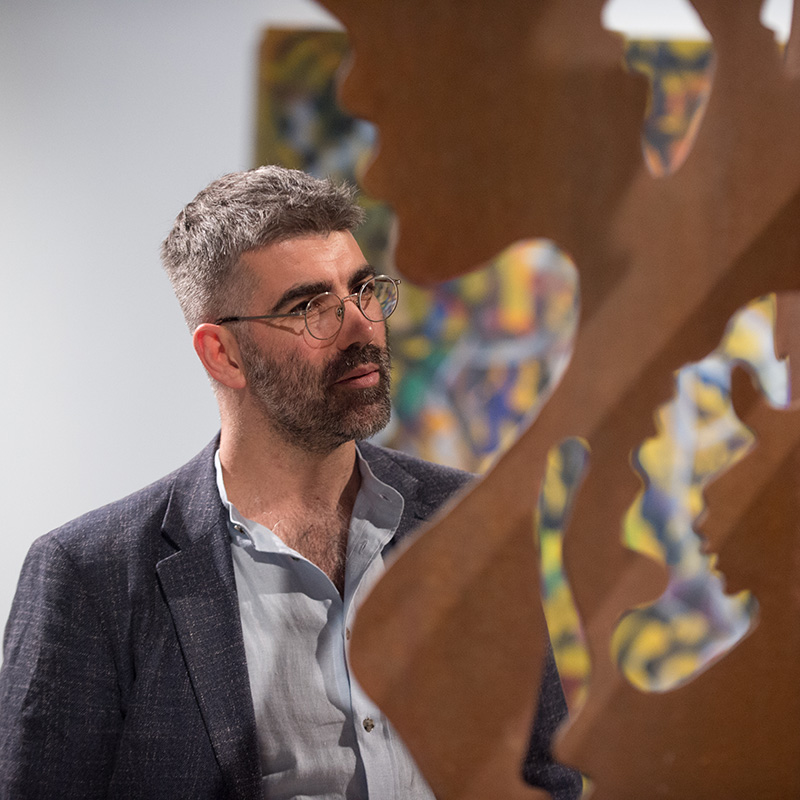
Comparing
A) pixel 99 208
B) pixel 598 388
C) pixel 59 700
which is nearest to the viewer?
pixel 598 388

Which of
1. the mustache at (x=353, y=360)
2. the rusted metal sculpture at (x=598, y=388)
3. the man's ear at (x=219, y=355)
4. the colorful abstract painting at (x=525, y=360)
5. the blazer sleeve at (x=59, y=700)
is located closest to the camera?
the rusted metal sculpture at (x=598, y=388)

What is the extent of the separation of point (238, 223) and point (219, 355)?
0.18 meters

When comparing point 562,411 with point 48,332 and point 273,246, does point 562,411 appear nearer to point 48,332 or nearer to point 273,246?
point 273,246

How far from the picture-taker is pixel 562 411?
63 centimetres

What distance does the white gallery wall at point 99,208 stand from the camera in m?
1.55

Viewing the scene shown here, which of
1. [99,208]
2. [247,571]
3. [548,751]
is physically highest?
[99,208]

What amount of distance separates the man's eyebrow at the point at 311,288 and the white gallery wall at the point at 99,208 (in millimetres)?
548

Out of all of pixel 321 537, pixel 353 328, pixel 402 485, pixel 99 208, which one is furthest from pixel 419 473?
pixel 99 208

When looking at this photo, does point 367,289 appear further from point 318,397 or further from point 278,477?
point 278,477

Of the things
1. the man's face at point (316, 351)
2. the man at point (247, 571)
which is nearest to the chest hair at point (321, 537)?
the man at point (247, 571)

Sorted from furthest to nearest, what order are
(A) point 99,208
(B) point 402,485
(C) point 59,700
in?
(A) point 99,208
(B) point 402,485
(C) point 59,700

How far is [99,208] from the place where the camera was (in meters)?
1.56

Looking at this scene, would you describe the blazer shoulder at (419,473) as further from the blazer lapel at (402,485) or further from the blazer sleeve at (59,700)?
the blazer sleeve at (59,700)

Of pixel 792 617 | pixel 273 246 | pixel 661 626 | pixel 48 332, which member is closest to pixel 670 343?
pixel 792 617
